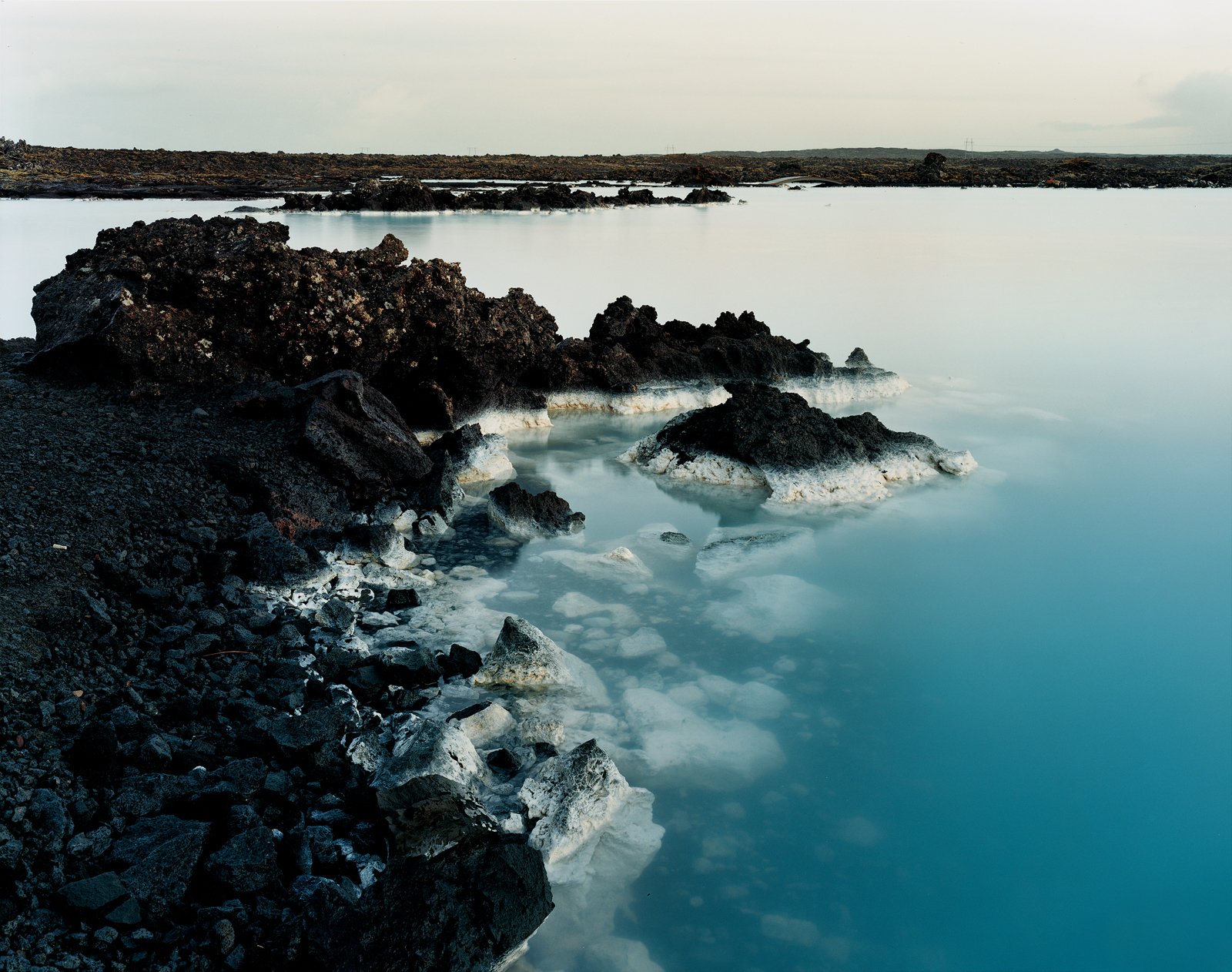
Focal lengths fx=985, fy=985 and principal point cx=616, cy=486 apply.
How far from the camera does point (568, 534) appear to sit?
657cm

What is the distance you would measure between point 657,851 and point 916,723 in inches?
60.5

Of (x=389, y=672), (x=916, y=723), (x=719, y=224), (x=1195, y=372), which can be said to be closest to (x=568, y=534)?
(x=389, y=672)

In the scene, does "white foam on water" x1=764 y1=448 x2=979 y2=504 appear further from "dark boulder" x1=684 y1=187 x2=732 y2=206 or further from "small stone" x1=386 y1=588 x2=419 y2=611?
"dark boulder" x1=684 y1=187 x2=732 y2=206

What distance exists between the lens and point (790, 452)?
24.1 ft

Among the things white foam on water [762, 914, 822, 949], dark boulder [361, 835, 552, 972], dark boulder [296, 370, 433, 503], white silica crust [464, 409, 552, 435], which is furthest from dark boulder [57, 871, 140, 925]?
white silica crust [464, 409, 552, 435]

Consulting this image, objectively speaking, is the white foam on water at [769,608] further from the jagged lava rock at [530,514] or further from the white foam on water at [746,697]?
the jagged lava rock at [530,514]

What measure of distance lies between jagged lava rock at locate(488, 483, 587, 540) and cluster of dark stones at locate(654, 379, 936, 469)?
1457mm

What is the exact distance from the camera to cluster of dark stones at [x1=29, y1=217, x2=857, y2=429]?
754 centimetres

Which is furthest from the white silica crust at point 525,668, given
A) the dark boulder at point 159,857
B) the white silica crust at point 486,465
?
the white silica crust at point 486,465

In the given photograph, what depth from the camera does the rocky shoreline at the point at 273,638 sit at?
3.08 meters

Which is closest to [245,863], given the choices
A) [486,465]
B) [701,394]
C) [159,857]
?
[159,857]

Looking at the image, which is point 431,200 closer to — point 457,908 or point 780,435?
point 780,435

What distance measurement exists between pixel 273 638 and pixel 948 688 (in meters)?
3.32

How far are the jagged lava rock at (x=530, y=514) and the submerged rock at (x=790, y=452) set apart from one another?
131cm
